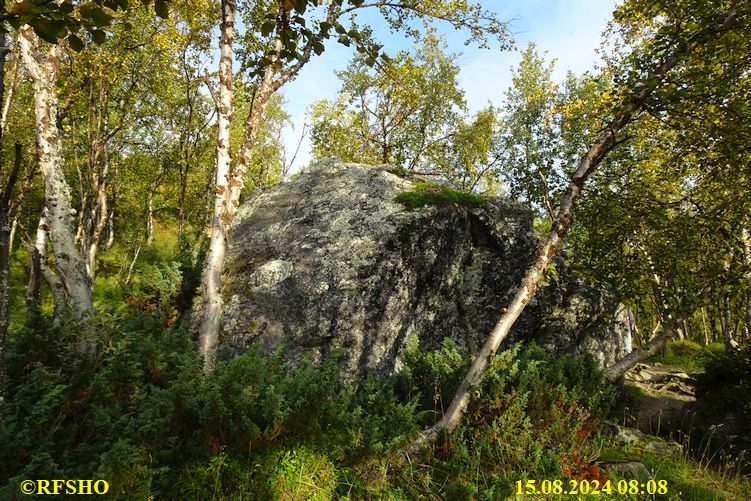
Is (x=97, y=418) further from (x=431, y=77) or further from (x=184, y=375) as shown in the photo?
(x=431, y=77)

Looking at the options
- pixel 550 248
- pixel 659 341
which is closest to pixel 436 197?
pixel 550 248

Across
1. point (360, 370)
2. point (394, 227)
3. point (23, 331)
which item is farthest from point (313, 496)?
point (394, 227)

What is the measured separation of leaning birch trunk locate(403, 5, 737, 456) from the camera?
244 inches

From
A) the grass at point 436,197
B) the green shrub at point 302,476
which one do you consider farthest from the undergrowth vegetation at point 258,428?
the grass at point 436,197

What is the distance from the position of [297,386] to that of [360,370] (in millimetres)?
3128

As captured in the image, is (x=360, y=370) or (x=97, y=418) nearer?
(x=97, y=418)

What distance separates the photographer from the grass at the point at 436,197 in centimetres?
1032

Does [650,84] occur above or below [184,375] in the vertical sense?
above

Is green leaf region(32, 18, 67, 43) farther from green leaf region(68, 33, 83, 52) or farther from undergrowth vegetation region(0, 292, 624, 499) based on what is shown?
undergrowth vegetation region(0, 292, 624, 499)

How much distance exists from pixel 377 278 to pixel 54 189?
5.88 meters

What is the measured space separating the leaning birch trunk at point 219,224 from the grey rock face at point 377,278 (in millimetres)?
1344

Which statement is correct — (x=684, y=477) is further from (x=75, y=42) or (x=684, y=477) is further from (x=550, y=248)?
(x=75, y=42)

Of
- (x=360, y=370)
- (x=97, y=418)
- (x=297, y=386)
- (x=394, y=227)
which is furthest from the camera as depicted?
(x=394, y=227)

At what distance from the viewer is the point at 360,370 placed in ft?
26.7
